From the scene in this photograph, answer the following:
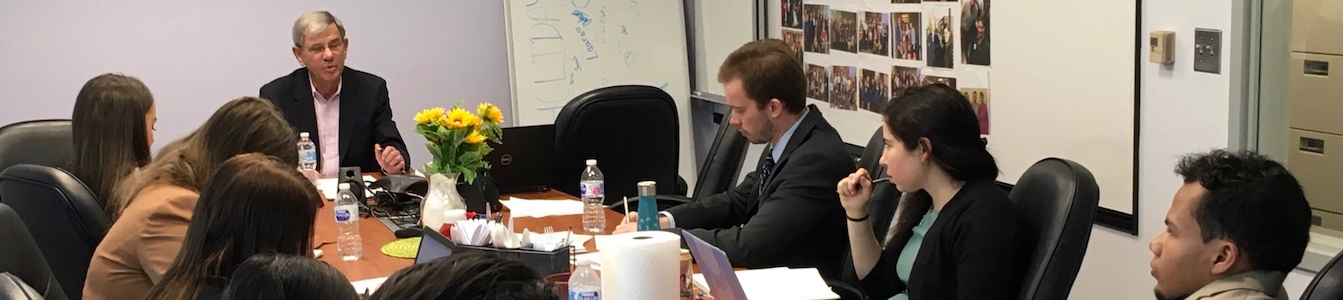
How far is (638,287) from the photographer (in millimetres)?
2076

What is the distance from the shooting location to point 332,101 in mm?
4594

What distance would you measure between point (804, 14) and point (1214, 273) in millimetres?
3207

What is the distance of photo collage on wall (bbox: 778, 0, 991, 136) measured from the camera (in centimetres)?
401

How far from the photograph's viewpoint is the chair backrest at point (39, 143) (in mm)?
3859

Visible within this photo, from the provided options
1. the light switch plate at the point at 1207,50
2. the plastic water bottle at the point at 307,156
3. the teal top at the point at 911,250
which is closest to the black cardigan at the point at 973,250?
the teal top at the point at 911,250

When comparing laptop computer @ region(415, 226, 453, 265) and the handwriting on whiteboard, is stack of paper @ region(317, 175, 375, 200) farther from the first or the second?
the handwriting on whiteboard

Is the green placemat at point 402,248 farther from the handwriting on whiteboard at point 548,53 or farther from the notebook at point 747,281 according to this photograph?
the handwriting on whiteboard at point 548,53

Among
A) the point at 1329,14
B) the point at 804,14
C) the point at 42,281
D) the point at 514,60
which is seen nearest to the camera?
the point at 42,281

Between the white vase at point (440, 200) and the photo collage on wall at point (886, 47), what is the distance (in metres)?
1.39

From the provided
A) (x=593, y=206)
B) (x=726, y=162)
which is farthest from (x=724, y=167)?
(x=593, y=206)

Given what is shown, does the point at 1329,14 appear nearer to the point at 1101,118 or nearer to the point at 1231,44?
the point at 1231,44

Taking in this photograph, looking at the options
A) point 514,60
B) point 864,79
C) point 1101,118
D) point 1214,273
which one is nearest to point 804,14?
point 864,79

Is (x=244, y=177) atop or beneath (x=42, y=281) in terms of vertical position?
A: atop

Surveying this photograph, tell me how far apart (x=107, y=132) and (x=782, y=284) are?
195 centimetres
